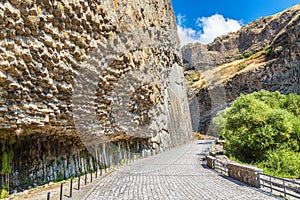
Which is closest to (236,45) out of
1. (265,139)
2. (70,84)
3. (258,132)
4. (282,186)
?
(258,132)

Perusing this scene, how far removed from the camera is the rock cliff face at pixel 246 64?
38.8m

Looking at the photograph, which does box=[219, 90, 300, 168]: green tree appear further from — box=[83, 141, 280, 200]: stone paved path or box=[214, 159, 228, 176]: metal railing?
box=[83, 141, 280, 200]: stone paved path

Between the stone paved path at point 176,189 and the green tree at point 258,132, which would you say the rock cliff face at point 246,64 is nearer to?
the green tree at point 258,132

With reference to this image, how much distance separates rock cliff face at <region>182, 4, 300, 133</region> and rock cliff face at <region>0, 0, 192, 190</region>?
2859 centimetres

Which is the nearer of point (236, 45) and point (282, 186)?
point (282, 186)

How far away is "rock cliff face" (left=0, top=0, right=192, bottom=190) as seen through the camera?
7.77 meters

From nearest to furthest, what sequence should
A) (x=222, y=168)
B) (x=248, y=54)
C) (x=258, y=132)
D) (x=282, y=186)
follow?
1. (x=282, y=186)
2. (x=222, y=168)
3. (x=258, y=132)
4. (x=248, y=54)

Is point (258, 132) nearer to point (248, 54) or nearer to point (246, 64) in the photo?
point (246, 64)

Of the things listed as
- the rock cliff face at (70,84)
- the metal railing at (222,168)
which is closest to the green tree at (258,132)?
the metal railing at (222,168)

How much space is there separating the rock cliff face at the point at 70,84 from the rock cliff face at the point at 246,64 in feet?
93.8

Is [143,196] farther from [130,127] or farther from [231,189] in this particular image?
[130,127]

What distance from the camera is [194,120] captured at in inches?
2254

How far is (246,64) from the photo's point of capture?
5978cm

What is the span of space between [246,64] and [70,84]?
57298 mm
